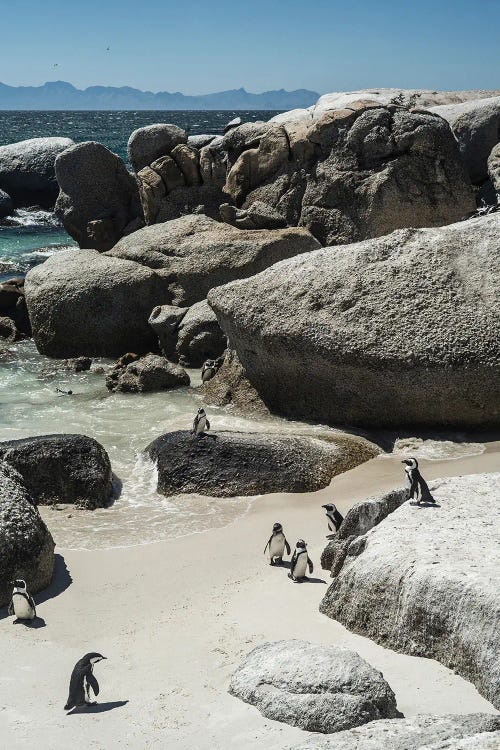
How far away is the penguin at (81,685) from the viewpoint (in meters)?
6.33

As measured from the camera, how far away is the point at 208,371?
15.5m

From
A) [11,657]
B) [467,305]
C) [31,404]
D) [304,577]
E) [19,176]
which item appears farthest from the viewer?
[19,176]

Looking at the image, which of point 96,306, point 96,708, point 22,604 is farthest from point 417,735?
point 96,306

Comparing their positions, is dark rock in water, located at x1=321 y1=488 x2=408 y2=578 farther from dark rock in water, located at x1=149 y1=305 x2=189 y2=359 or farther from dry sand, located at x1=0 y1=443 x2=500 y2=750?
dark rock in water, located at x1=149 y1=305 x2=189 y2=359

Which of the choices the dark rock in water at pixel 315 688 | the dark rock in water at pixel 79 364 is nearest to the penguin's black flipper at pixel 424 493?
the dark rock in water at pixel 315 688

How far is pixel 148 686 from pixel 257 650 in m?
0.74

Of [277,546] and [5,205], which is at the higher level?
[5,205]

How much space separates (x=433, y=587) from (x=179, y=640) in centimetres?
191

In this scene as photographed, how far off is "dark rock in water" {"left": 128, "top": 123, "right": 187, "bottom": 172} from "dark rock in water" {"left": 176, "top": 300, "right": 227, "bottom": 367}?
23.9 ft

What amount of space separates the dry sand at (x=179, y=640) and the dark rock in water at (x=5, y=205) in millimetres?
28183

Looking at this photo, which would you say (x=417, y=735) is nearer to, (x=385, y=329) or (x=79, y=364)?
(x=385, y=329)

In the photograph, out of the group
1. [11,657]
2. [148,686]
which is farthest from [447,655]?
[11,657]

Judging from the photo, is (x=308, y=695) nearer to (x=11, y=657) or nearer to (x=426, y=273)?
(x=11, y=657)

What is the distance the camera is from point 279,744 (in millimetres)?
5566
